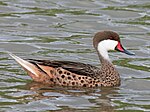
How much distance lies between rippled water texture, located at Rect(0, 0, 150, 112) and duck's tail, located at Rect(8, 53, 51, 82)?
16 centimetres

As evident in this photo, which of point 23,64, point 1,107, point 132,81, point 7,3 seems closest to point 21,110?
point 1,107

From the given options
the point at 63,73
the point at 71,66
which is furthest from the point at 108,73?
the point at 63,73

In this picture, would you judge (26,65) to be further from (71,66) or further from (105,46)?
(105,46)

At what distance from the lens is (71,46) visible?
16594mm

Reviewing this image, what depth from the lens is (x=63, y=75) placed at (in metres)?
14.1

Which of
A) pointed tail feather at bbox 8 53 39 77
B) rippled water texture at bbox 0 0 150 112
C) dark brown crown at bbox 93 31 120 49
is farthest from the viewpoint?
dark brown crown at bbox 93 31 120 49

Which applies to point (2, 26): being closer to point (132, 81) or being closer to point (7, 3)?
point (7, 3)

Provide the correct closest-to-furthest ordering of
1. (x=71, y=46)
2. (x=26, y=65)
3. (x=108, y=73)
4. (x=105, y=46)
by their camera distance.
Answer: (x=26, y=65) < (x=108, y=73) < (x=105, y=46) < (x=71, y=46)

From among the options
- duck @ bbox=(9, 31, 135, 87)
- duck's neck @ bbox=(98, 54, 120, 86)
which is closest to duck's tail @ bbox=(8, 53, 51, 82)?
duck @ bbox=(9, 31, 135, 87)

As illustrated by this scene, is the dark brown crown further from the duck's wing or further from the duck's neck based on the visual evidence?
the duck's wing

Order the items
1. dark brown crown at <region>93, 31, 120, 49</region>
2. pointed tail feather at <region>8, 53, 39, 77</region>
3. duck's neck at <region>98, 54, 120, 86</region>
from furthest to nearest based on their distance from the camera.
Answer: dark brown crown at <region>93, 31, 120, 49</region>, duck's neck at <region>98, 54, 120, 86</region>, pointed tail feather at <region>8, 53, 39, 77</region>

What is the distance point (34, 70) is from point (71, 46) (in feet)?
8.48

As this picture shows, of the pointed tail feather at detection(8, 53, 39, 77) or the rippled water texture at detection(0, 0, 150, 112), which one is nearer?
the rippled water texture at detection(0, 0, 150, 112)

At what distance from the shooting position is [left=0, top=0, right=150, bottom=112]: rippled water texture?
13032 mm
